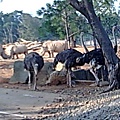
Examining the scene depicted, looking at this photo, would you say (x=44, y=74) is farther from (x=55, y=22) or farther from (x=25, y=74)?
(x=55, y=22)

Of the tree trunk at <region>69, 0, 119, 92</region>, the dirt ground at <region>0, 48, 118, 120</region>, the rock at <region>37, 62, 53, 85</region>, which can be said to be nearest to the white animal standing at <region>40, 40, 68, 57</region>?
the dirt ground at <region>0, 48, 118, 120</region>

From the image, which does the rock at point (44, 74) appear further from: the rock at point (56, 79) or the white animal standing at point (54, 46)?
the white animal standing at point (54, 46)

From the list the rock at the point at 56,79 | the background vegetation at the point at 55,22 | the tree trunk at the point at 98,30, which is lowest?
the rock at the point at 56,79

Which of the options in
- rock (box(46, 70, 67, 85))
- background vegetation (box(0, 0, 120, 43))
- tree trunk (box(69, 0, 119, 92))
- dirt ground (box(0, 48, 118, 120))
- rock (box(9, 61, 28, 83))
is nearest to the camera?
dirt ground (box(0, 48, 118, 120))

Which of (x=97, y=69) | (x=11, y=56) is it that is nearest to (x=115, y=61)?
(x=97, y=69)

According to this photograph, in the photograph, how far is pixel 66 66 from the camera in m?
15.3

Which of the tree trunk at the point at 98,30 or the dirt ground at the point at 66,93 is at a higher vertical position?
the tree trunk at the point at 98,30

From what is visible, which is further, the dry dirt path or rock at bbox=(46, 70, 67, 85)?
rock at bbox=(46, 70, 67, 85)

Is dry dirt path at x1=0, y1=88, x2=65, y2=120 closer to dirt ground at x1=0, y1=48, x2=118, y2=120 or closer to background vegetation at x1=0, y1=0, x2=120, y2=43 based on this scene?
dirt ground at x1=0, y1=48, x2=118, y2=120

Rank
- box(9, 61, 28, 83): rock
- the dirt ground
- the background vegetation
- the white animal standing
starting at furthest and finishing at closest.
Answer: the white animal standing → box(9, 61, 28, 83): rock → the background vegetation → the dirt ground

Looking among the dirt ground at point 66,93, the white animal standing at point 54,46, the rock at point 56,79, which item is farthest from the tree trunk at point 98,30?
the white animal standing at point 54,46

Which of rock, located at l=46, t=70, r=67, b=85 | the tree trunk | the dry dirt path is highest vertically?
Answer: the tree trunk

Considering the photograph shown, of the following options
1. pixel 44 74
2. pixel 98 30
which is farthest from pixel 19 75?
pixel 98 30

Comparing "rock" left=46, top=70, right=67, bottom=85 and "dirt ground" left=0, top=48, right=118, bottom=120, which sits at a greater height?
"rock" left=46, top=70, right=67, bottom=85
